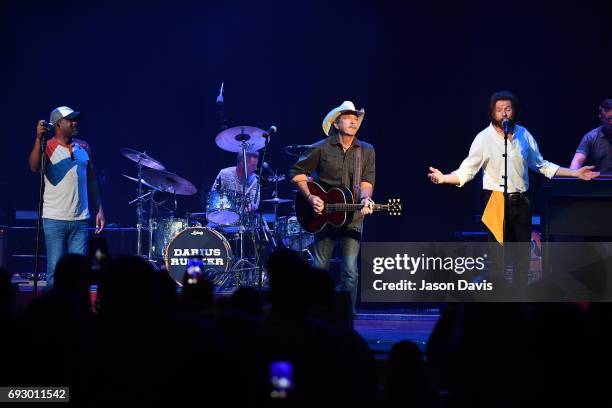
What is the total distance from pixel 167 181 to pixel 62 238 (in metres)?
3.34

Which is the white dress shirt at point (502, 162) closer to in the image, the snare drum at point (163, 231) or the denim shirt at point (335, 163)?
the denim shirt at point (335, 163)

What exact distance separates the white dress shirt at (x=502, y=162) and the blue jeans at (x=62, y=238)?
14.0ft

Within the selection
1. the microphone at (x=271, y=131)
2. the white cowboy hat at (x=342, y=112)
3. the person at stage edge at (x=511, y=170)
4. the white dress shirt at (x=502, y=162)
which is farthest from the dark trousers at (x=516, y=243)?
the microphone at (x=271, y=131)

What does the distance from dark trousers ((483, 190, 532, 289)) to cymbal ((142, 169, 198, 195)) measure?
507 centimetres

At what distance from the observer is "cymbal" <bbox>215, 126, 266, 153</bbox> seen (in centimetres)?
1195

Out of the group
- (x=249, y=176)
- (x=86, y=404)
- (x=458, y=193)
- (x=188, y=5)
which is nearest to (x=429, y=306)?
(x=458, y=193)

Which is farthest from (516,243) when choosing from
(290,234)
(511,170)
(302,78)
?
(302,78)

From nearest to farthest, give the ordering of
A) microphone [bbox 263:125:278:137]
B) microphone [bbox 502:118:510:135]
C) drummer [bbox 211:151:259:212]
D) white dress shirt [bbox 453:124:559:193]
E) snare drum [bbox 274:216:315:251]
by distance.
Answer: microphone [bbox 502:118:510:135]
white dress shirt [bbox 453:124:559:193]
microphone [bbox 263:125:278:137]
snare drum [bbox 274:216:315:251]
drummer [bbox 211:151:259:212]

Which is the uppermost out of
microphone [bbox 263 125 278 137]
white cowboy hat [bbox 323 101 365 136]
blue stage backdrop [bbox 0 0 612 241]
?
blue stage backdrop [bbox 0 0 612 241]

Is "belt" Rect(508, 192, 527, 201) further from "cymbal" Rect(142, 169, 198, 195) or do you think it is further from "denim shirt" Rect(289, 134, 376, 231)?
"cymbal" Rect(142, 169, 198, 195)

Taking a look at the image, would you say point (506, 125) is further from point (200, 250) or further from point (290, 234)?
point (200, 250)

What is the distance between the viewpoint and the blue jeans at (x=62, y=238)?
890 centimetres

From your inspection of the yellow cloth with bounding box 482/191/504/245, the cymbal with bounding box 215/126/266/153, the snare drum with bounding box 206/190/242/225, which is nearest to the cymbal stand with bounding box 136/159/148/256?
the snare drum with bounding box 206/190/242/225

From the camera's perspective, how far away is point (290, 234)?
12.4 meters
